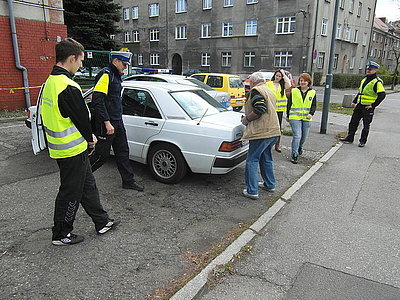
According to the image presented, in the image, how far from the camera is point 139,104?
5.28m

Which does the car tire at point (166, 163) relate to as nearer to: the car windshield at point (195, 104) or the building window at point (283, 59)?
the car windshield at point (195, 104)

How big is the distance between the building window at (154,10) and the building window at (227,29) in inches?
423

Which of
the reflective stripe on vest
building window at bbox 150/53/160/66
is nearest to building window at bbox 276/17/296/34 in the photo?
building window at bbox 150/53/160/66

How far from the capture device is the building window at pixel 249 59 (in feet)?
108

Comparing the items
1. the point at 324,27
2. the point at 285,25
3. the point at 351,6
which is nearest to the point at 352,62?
the point at 351,6

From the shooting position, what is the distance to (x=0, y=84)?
36.0ft

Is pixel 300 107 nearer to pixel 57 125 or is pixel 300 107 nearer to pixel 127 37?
pixel 57 125

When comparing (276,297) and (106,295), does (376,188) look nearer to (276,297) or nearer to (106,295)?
(276,297)

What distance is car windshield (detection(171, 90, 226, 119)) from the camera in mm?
5055

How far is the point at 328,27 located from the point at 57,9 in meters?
27.2

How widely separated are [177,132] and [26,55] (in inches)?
370

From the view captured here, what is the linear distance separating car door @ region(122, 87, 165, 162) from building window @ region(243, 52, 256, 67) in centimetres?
2956

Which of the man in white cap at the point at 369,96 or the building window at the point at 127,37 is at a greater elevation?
the building window at the point at 127,37

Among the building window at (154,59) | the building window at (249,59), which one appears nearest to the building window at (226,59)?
the building window at (249,59)
